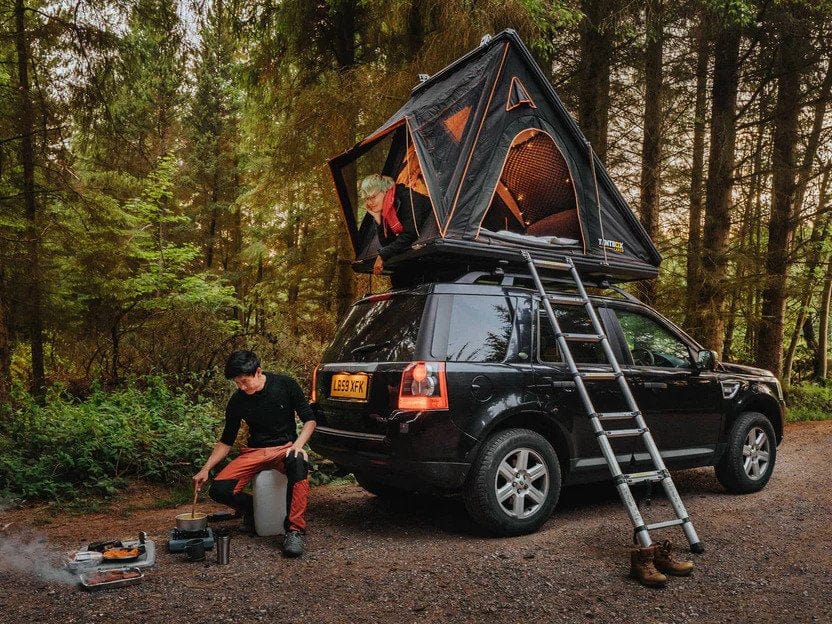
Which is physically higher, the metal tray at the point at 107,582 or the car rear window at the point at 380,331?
the car rear window at the point at 380,331

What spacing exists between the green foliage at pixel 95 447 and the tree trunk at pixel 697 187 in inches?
334

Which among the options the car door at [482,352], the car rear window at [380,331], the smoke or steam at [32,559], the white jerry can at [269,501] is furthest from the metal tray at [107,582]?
the car door at [482,352]

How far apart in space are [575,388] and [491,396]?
35.0 inches

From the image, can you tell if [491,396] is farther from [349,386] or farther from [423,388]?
[349,386]

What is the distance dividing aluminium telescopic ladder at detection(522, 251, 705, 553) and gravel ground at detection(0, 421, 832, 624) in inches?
11.6

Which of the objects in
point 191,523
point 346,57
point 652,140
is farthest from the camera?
point 652,140

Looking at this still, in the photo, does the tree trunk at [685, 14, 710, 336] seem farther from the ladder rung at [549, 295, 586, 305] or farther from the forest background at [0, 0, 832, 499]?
the ladder rung at [549, 295, 586, 305]

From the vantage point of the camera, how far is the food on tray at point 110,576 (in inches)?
146

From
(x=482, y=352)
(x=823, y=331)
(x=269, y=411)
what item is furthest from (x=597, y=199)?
(x=823, y=331)

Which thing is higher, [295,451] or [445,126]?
[445,126]

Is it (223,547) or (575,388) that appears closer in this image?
(223,547)

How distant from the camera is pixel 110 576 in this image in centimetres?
378

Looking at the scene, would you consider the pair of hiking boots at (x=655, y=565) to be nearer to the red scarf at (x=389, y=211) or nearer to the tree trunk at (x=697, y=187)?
the red scarf at (x=389, y=211)

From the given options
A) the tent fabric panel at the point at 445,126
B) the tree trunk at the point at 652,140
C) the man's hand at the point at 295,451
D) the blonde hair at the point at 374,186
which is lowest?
the man's hand at the point at 295,451
